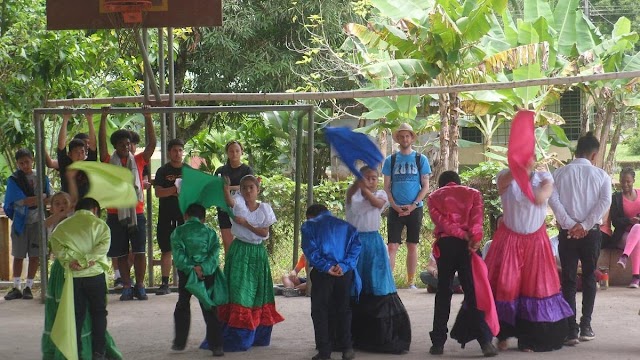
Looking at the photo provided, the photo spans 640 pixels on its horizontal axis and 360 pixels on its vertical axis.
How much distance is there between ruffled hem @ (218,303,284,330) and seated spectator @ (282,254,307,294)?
243 centimetres

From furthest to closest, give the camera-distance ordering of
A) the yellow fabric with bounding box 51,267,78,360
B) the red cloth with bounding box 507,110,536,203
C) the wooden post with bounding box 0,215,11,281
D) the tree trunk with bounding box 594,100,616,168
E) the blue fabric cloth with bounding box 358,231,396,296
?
1. the tree trunk with bounding box 594,100,616,168
2. the wooden post with bounding box 0,215,11,281
3. the blue fabric cloth with bounding box 358,231,396,296
4. the red cloth with bounding box 507,110,536,203
5. the yellow fabric with bounding box 51,267,78,360

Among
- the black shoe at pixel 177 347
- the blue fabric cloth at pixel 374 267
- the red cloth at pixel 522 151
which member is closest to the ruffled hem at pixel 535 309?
the red cloth at pixel 522 151

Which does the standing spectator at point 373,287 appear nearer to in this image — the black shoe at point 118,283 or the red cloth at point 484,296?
the red cloth at point 484,296

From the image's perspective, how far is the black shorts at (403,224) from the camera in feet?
35.4

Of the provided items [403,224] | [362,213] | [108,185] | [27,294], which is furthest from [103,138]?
[403,224]

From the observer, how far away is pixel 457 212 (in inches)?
302

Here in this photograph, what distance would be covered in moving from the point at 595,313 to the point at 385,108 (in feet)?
20.7

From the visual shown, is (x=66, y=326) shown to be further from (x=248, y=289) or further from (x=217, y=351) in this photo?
(x=248, y=289)

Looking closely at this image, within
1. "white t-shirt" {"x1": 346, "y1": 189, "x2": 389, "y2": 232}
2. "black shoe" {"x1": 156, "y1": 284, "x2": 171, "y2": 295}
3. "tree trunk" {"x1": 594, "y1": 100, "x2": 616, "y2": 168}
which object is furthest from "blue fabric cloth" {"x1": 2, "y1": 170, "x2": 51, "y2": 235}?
"tree trunk" {"x1": 594, "y1": 100, "x2": 616, "y2": 168}

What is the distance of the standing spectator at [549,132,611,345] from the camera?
26.1 ft

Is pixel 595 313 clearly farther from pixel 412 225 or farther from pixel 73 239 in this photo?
pixel 73 239

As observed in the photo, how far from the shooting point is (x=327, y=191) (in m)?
13.6

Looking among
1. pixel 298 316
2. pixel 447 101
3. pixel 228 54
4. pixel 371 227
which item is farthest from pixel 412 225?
pixel 228 54

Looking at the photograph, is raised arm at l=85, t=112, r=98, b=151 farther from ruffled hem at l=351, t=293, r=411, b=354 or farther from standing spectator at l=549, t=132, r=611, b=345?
standing spectator at l=549, t=132, r=611, b=345
